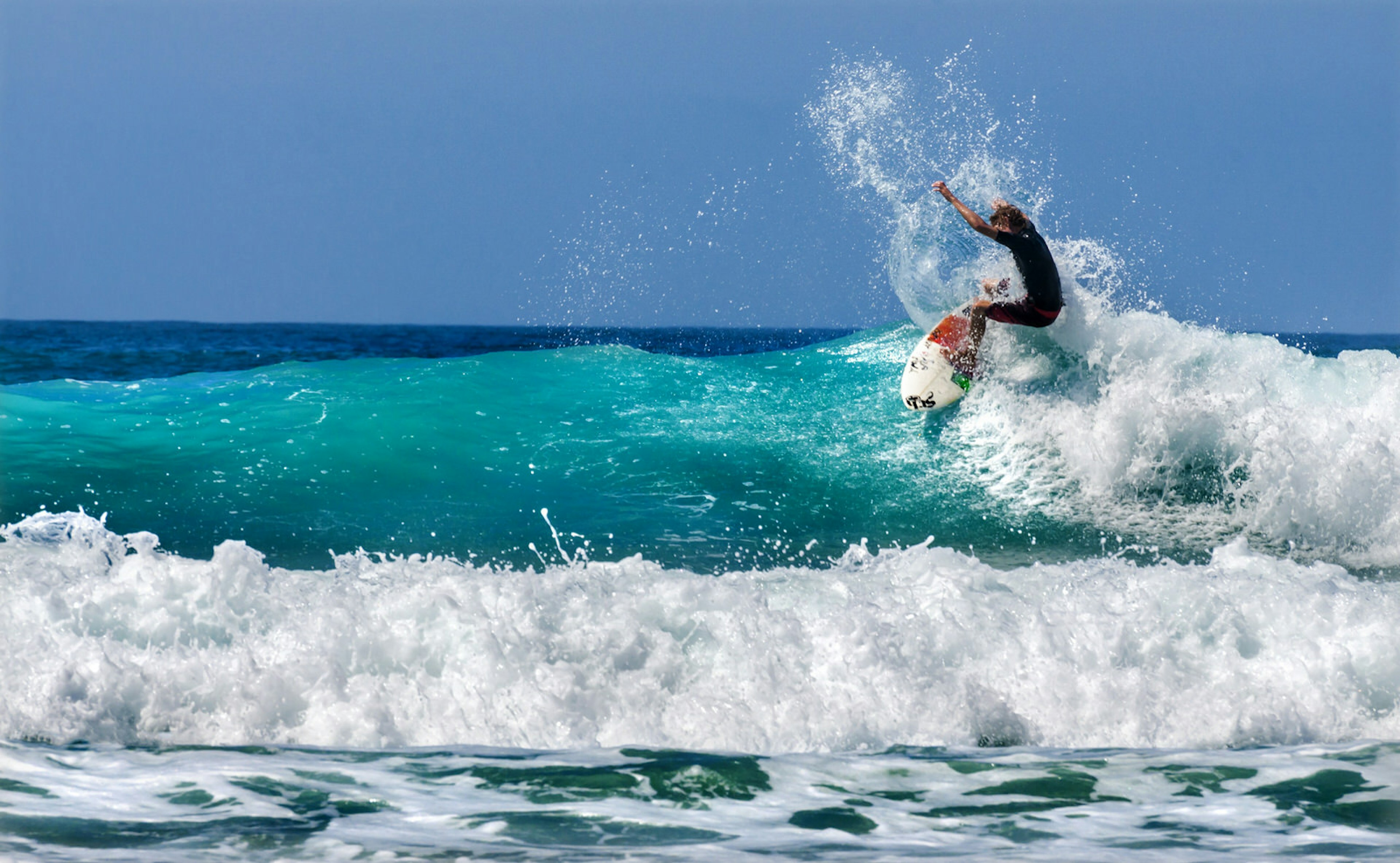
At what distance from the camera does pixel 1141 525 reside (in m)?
8.44

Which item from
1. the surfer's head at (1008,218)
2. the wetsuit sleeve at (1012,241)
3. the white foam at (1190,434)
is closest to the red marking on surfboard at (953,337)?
the white foam at (1190,434)

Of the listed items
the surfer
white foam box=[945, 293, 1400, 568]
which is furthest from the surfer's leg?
white foam box=[945, 293, 1400, 568]

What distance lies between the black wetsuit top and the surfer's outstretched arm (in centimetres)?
10

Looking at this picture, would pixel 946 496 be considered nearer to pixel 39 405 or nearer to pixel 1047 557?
pixel 1047 557

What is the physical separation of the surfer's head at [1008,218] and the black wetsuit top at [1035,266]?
0.17ft

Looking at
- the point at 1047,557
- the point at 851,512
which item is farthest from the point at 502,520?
the point at 1047,557

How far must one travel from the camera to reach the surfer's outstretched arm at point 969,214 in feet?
29.2

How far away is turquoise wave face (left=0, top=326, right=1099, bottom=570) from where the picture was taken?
8031mm

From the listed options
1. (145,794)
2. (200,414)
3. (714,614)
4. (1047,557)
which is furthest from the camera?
(200,414)

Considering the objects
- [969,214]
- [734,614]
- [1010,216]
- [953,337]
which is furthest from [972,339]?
[734,614]

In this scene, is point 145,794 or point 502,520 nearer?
point 145,794

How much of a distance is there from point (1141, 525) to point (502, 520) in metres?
5.01

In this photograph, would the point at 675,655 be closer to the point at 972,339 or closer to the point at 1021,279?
the point at 972,339

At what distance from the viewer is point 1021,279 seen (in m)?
10.0
